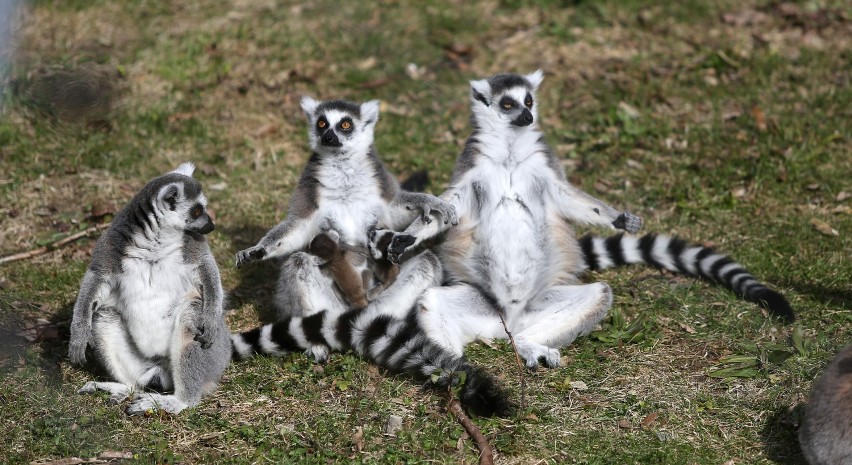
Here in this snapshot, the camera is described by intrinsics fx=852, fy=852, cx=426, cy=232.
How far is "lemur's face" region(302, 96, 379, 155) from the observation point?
196 inches

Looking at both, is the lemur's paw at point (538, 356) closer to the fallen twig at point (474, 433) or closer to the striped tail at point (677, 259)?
the fallen twig at point (474, 433)

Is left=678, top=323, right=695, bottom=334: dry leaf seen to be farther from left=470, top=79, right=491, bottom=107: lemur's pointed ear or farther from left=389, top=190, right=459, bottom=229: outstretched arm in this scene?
left=470, top=79, right=491, bottom=107: lemur's pointed ear

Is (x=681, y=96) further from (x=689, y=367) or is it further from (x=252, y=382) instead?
(x=252, y=382)

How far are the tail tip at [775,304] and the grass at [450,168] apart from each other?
71 millimetres

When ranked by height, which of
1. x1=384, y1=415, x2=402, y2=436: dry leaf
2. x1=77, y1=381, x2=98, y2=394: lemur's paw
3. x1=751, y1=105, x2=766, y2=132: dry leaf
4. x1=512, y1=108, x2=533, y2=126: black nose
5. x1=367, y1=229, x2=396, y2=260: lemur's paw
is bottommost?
x1=751, y1=105, x2=766, y2=132: dry leaf

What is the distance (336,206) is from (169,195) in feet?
3.65

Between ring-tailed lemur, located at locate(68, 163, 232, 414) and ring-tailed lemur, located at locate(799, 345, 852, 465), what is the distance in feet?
8.96

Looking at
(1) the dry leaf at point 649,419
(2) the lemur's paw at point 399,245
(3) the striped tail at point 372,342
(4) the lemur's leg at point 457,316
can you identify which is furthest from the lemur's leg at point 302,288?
(1) the dry leaf at point 649,419

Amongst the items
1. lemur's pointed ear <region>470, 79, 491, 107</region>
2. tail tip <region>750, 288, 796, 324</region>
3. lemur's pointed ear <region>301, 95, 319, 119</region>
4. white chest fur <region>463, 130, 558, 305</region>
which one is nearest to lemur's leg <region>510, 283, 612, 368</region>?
white chest fur <region>463, 130, 558, 305</region>

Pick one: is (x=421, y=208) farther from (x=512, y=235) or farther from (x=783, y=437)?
(x=783, y=437)

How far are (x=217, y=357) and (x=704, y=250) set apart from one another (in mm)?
3017

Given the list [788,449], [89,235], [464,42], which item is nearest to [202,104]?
[89,235]

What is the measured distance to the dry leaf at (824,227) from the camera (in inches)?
228

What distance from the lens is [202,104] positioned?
7.70 meters
